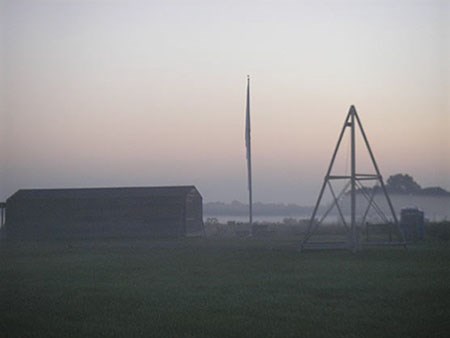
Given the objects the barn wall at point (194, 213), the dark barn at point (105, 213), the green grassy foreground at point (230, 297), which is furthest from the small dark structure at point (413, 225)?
the barn wall at point (194, 213)

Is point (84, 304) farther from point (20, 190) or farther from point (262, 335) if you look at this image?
point (20, 190)

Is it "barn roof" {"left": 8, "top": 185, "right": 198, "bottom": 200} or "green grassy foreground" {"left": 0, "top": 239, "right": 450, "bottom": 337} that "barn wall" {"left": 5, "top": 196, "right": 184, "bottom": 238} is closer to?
"barn roof" {"left": 8, "top": 185, "right": 198, "bottom": 200}

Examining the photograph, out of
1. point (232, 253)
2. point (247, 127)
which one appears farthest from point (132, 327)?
point (247, 127)

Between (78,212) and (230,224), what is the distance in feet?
44.9

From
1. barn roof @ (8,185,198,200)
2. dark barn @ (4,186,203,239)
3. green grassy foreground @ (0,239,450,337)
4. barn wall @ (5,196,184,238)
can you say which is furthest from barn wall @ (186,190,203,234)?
green grassy foreground @ (0,239,450,337)

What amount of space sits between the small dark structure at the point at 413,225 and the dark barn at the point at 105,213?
1534 cm

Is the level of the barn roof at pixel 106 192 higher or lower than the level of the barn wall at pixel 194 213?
higher

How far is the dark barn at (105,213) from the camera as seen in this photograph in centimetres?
4459

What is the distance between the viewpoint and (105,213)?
148 ft

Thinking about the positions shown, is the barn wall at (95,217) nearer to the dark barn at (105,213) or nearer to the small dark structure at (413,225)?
the dark barn at (105,213)

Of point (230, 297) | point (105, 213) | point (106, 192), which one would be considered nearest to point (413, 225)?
point (105, 213)

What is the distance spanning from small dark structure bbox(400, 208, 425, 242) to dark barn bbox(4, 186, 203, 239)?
15.3m

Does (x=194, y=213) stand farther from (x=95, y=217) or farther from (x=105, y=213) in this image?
(x=95, y=217)

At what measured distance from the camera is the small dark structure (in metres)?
33.6
